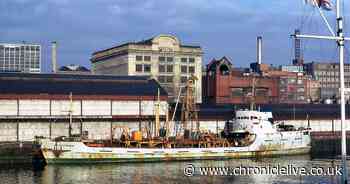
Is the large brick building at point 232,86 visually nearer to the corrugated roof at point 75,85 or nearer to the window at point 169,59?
the window at point 169,59

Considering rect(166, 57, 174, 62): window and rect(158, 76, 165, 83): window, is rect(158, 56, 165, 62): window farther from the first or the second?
rect(158, 76, 165, 83): window

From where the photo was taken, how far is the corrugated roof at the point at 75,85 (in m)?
69.8

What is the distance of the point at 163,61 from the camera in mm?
127188

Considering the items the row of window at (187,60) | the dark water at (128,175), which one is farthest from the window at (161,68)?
the dark water at (128,175)

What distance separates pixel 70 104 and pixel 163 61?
60.1 metres

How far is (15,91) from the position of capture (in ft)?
223

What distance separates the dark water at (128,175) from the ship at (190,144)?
7.86 ft

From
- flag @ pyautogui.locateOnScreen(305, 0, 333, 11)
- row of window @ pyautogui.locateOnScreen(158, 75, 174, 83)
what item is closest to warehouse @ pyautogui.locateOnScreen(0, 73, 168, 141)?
flag @ pyautogui.locateOnScreen(305, 0, 333, 11)

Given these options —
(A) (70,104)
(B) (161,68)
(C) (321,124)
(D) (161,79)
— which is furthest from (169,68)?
(A) (70,104)

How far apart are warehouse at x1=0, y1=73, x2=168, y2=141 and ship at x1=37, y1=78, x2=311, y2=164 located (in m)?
3.63

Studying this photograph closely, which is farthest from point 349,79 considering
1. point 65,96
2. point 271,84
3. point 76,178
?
point 76,178

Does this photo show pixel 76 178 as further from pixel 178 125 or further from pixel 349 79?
pixel 349 79

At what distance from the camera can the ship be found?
59.2 metres

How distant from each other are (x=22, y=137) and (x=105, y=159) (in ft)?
38.4
